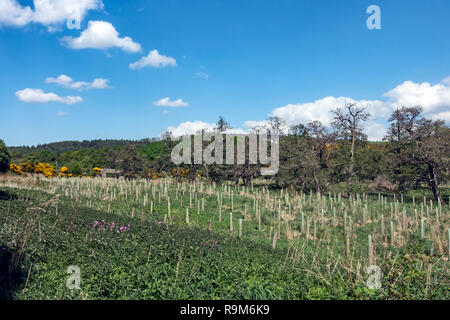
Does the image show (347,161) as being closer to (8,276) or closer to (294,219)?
(294,219)

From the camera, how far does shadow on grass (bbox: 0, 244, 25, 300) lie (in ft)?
16.1

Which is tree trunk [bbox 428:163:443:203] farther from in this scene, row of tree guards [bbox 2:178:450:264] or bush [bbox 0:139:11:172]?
bush [bbox 0:139:11:172]

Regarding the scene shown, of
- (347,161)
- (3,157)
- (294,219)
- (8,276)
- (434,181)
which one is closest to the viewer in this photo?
(8,276)

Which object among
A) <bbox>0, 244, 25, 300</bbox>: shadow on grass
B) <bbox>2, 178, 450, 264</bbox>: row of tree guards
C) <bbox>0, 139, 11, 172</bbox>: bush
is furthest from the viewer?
<bbox>0, 139, 11, 172</bbox>: bush

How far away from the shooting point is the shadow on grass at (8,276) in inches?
193

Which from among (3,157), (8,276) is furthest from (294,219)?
(3,157)

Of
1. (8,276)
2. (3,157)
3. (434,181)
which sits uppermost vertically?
(3,157)

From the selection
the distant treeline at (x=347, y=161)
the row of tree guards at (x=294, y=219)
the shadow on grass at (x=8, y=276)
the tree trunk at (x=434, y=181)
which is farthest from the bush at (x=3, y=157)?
the tree trunk at (x=434, y=181)

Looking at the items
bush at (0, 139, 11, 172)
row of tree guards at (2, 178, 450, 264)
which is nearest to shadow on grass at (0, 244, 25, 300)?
row of tree guards at (2, 178, 450, 264)

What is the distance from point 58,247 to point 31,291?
2129mm

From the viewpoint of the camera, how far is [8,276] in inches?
214

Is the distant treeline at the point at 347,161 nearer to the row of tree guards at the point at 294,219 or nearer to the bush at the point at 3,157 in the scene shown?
the row of tree guards at the point at 294,219
